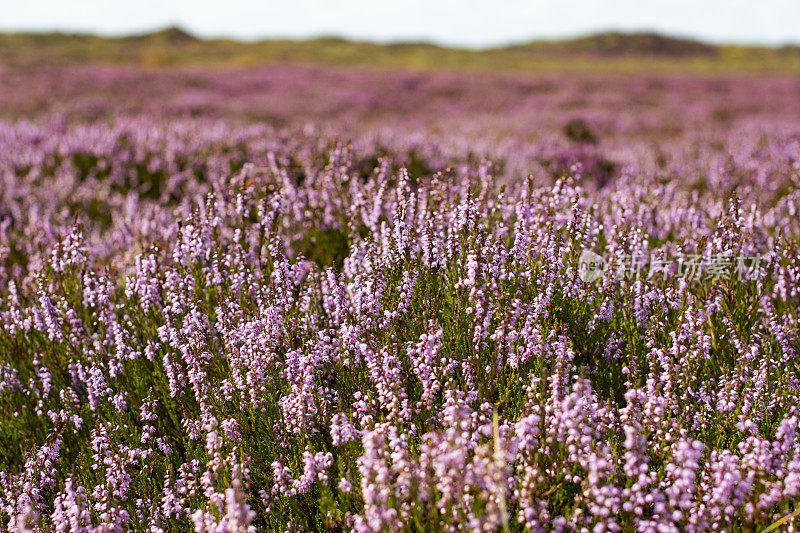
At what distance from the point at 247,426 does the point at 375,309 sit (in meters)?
0.85

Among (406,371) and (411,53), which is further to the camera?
(411,53)

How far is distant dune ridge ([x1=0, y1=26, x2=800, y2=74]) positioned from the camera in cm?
5194

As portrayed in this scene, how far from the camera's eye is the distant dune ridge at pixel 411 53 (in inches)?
2045

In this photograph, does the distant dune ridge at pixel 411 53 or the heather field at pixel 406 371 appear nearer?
the heather field at pixel 406 371

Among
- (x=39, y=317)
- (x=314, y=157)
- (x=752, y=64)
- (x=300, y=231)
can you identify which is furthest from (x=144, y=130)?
(x=752, y=64)

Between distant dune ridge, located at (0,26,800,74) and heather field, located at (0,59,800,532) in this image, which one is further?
distant dune ridge, located at (0,26,800,74)

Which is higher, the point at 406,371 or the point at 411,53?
the point at 411,53

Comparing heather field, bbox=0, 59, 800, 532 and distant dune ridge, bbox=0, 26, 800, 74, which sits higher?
distant dune ridge, bbox=0, 26, 800, 74

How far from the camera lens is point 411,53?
62.8 metres

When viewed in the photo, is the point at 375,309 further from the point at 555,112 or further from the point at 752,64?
the point at 752,64

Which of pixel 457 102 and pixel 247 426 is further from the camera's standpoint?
pixel 457 102

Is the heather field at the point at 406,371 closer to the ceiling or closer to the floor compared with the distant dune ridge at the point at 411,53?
closer to the floor

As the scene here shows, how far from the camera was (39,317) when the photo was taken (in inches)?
146

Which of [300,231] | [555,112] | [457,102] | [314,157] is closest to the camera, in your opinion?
[300,231]
